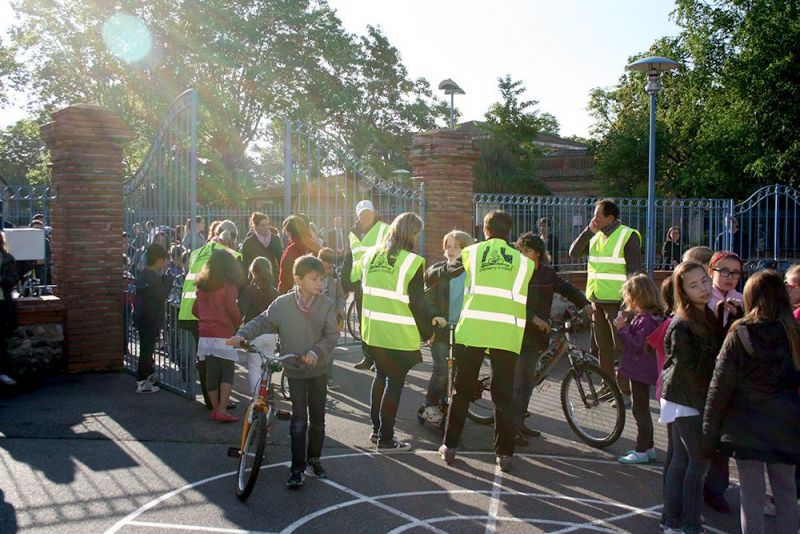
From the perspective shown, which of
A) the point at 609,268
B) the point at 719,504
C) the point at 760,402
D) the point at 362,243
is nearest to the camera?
the point at 760,402

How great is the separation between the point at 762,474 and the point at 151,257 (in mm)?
6344

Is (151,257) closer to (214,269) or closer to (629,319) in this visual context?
(214,269)

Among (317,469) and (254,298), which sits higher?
(254,298)

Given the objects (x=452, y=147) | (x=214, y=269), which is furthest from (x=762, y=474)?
(x=452, y=147)

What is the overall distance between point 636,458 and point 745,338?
2417 millimetres


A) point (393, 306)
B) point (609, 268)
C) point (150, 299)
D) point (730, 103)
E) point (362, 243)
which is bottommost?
point (150, 299)

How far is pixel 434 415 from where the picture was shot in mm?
7227

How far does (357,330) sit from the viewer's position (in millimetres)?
12961

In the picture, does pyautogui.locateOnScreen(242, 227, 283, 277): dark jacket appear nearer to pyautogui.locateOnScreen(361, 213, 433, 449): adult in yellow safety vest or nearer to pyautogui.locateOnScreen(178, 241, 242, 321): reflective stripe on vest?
pyautogui.locateOnScreen(178, 241, 242, 321): reflective stripe on vest

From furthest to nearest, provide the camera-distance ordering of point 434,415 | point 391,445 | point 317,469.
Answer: point 434,415
point 391,445
point 317,469

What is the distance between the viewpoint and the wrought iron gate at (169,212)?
8.51 m

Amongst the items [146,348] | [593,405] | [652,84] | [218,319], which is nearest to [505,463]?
[593,405]

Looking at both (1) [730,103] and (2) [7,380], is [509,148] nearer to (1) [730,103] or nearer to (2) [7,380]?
(1) [730,103]

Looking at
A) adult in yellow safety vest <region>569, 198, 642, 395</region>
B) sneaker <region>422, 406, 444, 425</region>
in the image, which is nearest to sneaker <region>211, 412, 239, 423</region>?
sneaker <region>422, 406, 444, 425</region>
